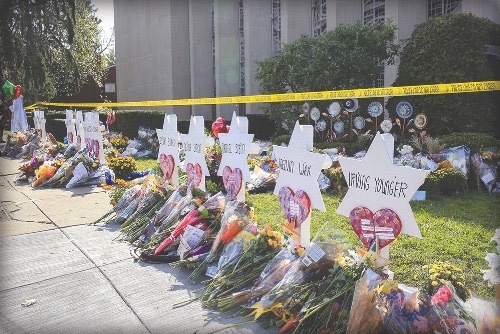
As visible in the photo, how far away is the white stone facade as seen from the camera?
44.7 ft

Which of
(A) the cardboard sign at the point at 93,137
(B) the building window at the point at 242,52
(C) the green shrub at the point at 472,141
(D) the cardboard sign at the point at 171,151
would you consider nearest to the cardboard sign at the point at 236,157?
(D) the cardboard sign at the point at 171,151

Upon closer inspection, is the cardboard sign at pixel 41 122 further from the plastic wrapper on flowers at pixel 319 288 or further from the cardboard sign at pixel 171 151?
the plastic wrapper on flowers at pixel 319 288

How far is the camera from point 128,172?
914 centimetres

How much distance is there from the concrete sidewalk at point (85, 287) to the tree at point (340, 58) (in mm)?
7812

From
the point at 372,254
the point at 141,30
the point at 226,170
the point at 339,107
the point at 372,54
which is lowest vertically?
the point at 372,254

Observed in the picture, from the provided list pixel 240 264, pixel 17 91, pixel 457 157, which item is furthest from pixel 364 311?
pixel 17 91

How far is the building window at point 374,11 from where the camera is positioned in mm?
13273

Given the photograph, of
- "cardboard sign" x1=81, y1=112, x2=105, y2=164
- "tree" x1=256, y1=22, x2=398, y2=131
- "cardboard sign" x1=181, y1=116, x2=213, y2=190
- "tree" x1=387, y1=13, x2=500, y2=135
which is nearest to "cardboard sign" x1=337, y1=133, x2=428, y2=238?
"cardboard sign" x1=181, y1=116, x2=213, y2=190

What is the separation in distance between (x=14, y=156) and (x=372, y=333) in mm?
14514

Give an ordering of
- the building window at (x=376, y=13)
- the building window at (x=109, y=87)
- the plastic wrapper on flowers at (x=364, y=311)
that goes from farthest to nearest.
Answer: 1. the building window at (x=109, y=87)
2. the building window at (x=376, y=13)
3. the plastic wrapper on flowers at (x=364, y=311)

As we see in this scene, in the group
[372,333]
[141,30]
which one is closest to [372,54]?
[372,333]

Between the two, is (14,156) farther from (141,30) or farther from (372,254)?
(372,254)

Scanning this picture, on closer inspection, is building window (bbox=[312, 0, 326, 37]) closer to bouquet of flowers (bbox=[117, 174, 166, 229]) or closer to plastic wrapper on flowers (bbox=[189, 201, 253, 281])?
bouquet of flowers (bbox=[117, 174, 166, 229])

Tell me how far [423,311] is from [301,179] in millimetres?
1436
